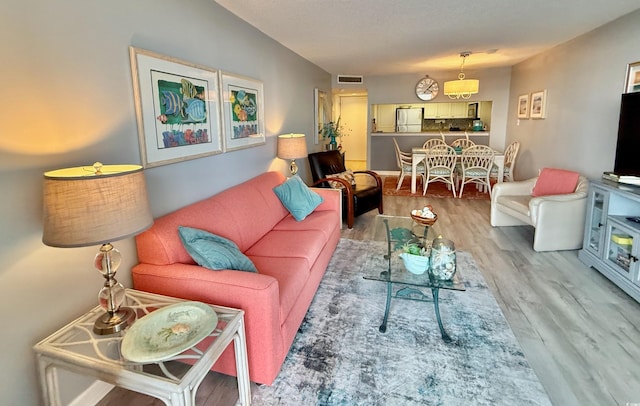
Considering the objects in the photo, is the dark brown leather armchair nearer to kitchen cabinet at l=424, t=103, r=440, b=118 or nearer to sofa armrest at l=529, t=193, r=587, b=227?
sofa armrest at l=529, t=193, r=587, b=227

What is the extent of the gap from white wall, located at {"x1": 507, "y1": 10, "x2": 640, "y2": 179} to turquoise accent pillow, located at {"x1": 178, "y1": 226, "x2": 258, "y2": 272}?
3.78 meters

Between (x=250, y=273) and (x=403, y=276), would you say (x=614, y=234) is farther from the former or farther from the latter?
(x=250, y=273)

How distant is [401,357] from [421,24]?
3.09 meters

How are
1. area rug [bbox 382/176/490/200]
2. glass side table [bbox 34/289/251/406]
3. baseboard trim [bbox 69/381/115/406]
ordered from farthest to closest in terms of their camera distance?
area rug [bbox 382/176/490/200], baseboard trim [bbox 69/381/115/406], glass side table [bbox 34/289/251/406]

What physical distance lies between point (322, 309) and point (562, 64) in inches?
179

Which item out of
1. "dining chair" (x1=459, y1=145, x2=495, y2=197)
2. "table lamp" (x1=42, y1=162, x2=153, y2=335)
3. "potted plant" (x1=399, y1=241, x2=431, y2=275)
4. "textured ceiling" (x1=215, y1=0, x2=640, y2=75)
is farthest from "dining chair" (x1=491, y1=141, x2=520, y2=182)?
"table lamp" (x1=42, y1=162, x2=153, y2=335)

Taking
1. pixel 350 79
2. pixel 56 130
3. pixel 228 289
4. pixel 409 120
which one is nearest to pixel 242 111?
pixel 56 130

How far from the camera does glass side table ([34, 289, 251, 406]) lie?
1193 millimetres

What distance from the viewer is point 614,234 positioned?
9.23 feet

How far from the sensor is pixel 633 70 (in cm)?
316

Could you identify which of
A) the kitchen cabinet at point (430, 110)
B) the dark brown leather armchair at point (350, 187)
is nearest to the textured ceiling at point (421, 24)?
the dark brown leather armchair at point (350, 187)

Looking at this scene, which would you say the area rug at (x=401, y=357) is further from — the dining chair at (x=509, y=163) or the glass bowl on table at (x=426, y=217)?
the dining chair at (x=509, y=163)

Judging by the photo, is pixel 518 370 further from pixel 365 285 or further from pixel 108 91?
pixel 108 91

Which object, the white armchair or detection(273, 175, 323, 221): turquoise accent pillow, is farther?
the white armchair
